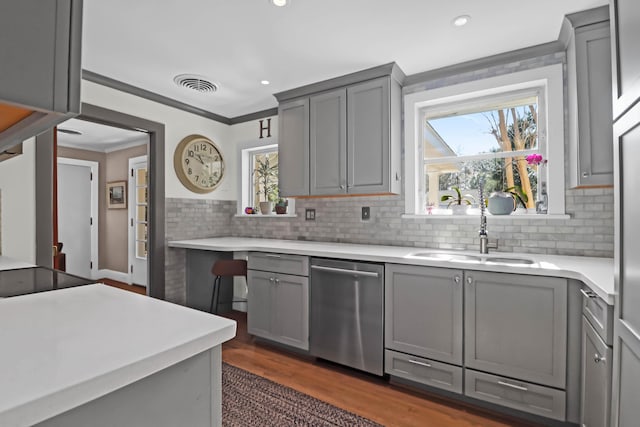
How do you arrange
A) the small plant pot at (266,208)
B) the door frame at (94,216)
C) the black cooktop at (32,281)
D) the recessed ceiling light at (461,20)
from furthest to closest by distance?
the door frame at (94,216), the small plant pot at (266,208), the recessed ceiling light at (461,20), the black cooktop at (32,281)

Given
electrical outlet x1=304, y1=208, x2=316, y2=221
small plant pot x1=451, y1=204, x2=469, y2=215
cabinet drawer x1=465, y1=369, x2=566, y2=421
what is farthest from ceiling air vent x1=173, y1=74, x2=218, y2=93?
cabinet drawer x1=465, y1=369, x2=566, y2=421

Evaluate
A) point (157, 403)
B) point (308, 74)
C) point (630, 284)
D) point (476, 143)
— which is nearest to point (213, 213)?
point (308, 74)

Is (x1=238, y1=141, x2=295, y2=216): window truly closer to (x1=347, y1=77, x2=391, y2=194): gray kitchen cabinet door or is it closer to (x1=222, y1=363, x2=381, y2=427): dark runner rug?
(x1=347, y1=77, x2=391, y2=194): gray kitchen cabinet door

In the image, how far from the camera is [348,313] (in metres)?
2.47

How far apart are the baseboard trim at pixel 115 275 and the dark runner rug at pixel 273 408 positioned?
4037mm

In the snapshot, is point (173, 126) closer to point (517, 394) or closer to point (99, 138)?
point (99, 138)

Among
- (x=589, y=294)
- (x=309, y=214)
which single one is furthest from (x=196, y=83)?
(x=589, y=294)

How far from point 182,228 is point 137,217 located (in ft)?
7.35

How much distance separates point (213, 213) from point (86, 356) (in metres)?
3.50

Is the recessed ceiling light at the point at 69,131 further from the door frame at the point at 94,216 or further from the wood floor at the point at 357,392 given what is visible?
the wood floor at the point at 357,392

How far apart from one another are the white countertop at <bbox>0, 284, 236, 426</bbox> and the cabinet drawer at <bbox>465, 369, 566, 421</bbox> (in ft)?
6.07

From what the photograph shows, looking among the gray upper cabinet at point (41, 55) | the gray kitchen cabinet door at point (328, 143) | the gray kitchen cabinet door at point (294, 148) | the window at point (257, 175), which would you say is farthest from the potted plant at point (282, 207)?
the gray upper cabinet at point (41, 55)

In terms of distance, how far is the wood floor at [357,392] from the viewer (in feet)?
6.34

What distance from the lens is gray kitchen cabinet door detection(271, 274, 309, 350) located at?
2.68 meters
